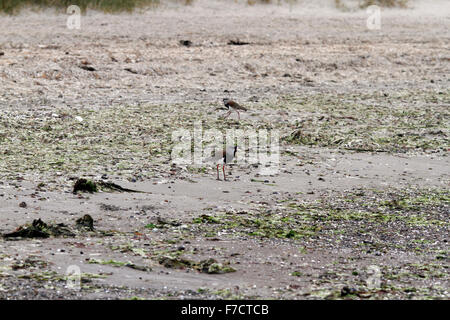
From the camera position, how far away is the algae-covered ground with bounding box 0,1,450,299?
5.91 meters

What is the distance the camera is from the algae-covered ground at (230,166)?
5906 millimetres

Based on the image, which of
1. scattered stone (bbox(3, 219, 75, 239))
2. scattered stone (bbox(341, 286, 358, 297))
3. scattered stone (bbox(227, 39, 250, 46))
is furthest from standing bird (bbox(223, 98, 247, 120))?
scattered stone (bbox(341, 286, 358, 297))

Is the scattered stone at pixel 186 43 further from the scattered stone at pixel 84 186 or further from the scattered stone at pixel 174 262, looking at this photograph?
the scattered stone at pixel 174 262

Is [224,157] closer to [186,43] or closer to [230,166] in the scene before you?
[230,166]

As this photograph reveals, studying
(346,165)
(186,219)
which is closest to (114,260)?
(186,219)

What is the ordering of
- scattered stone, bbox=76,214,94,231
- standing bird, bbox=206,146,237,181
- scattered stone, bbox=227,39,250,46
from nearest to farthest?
scattered stone, bbox=76,214,94,231 < standing bird, bbox=206,146,237,181 < scattered stone, bbox=227,39,250,46

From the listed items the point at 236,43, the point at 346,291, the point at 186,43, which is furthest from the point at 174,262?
the point at 236,43

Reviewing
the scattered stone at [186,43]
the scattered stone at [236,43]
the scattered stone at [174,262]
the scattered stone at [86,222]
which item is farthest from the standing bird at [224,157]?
the scattered stone at [236,43]

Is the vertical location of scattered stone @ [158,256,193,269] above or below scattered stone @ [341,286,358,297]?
below

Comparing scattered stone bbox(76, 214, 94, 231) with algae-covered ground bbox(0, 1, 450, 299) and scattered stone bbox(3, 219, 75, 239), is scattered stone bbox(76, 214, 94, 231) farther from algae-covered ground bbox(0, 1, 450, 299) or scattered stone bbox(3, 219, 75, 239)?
scattered stone bbox(3, 219, 75, 239)

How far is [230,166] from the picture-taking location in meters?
9.34

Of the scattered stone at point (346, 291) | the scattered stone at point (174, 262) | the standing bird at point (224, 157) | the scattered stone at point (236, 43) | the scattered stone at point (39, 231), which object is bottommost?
the scattered stone at point (174, 262)

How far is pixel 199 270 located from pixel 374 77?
10566 millimetres

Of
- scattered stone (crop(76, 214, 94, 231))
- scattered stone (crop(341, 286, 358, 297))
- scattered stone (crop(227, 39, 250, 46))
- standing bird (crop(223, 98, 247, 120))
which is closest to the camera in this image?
scattered stone (crop(341, 286, 358, 297))
